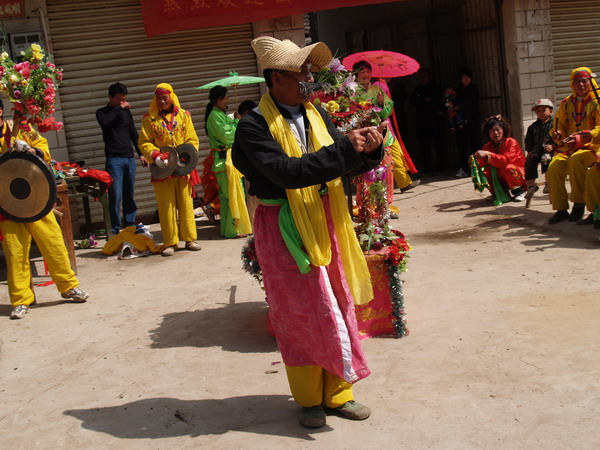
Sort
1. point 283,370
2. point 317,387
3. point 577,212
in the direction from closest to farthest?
point 317,387
point 283,370
point 577,212

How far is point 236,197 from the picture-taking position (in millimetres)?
10008

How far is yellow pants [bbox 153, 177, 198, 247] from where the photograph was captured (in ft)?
30.9

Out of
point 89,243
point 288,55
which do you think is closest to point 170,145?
point 89,243

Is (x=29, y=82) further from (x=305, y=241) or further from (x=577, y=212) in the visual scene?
(x=577, y=212)

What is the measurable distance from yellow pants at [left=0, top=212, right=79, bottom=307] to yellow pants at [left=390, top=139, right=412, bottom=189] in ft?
16.5

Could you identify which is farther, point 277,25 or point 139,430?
point 277,25

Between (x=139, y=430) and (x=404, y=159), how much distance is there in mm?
7681

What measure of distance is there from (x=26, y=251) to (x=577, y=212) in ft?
18.2

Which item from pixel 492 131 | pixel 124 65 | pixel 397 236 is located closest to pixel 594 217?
pixel 492 131

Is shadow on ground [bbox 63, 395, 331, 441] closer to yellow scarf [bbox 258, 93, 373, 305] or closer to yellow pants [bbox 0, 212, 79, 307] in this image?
yellow scarf [bbox 258, 93, 373, 305]

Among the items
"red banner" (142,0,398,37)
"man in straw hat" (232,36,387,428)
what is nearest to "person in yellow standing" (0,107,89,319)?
"man in straw hat" (232,36,387,428)

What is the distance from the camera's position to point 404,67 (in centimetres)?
1075

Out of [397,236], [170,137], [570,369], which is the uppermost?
[170,137]

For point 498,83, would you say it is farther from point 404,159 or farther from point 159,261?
point 159,261
